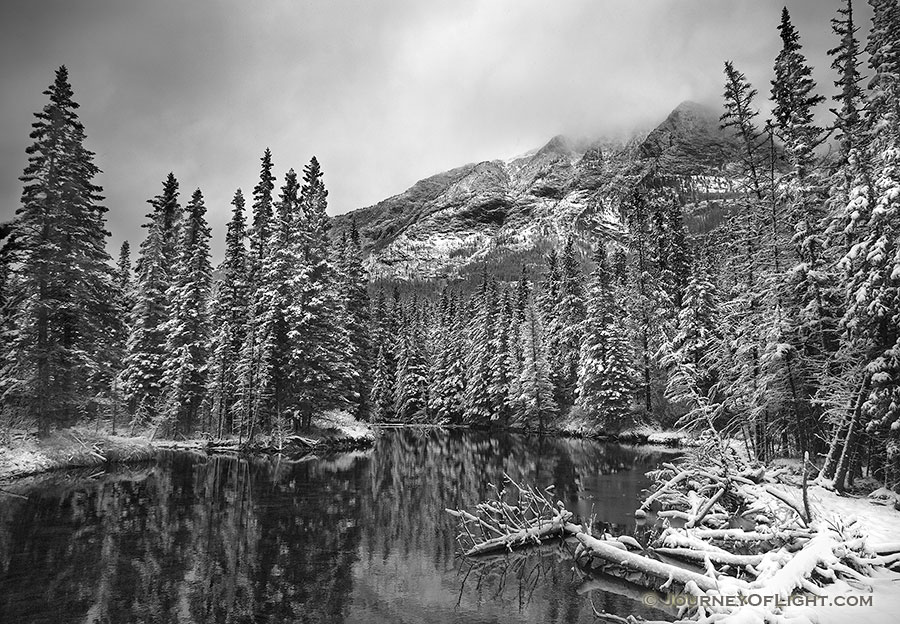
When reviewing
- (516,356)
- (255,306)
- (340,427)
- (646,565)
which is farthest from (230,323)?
(646,565)

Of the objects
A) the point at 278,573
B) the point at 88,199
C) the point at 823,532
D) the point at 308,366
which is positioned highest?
the point at 88,199

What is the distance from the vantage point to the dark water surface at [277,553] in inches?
407

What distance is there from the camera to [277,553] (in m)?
14.0

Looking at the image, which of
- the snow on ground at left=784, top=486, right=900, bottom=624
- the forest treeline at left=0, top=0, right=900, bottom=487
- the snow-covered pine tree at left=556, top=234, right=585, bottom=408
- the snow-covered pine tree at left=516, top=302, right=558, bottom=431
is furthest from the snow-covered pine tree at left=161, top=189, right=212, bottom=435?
the snow on ground at left=784, top=486, right=900, bottom=624

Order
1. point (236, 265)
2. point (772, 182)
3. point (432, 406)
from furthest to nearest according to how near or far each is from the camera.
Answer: point (432, 406)
point (236, 265)
point (772, 182)

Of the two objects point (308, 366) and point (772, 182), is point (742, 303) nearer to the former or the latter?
point (772, 182)

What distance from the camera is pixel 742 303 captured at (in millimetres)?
24594

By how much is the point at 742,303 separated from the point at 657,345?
21261 mm

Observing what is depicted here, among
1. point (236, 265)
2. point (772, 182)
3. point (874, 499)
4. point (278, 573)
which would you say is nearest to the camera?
point (278, 573)

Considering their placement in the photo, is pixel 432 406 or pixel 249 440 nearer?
pixel 249 440

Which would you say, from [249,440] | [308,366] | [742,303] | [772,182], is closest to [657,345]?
[742,303]

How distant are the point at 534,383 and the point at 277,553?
43172mm

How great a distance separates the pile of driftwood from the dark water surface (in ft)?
2.63

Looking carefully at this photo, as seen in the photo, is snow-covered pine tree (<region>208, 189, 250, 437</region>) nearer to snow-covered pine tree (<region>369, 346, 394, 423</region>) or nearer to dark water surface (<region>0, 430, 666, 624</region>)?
dark water surface (<region>0, 430, 666, 624</region>)
